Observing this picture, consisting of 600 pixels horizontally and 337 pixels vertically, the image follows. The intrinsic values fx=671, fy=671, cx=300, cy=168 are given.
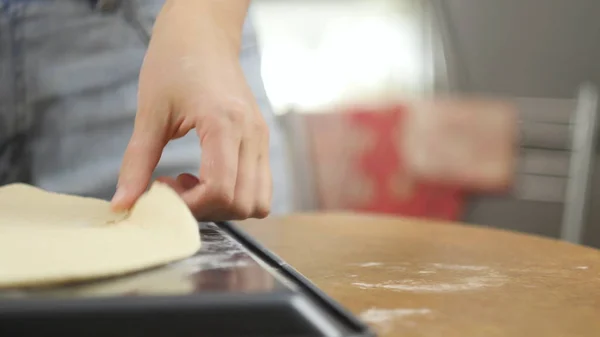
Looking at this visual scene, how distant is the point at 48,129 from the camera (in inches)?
27.3

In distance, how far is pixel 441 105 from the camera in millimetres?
1886

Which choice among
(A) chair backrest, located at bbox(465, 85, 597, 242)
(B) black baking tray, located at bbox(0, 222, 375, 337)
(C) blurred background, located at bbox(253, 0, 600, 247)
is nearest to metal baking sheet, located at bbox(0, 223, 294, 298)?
(B) black baking tray, located at bbox(0, 222, 375, 337)

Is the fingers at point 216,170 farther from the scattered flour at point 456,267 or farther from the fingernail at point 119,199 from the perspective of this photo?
the scattered flour at point 456,267

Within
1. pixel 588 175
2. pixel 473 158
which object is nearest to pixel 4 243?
pixel 473 158

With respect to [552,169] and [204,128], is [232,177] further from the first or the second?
[552,169]

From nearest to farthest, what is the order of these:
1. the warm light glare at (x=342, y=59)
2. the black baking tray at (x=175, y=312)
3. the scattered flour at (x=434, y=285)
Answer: the black baking tray at (x=175, y=312)
the scattered flour at (x=434, y=285)
the warm light glare at (x=342, y=59)

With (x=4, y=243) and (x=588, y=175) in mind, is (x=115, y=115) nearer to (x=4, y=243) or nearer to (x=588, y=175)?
(x=4, y=243)

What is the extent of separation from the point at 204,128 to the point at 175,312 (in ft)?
0.78

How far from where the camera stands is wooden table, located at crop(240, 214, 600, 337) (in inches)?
13.8

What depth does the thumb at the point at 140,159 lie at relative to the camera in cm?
48

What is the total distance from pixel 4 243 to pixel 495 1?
6.23ft

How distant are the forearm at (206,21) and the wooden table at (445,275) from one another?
177 mm

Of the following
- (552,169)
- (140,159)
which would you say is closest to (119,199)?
(140,159)

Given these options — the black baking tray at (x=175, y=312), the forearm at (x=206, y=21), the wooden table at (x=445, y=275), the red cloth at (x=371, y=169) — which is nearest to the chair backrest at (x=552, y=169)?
the red cloth at (x=371, y=169)
